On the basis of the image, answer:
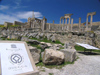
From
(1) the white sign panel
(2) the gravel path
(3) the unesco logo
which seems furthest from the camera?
(2) the gravel path

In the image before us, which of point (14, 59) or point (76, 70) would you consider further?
point (76, 70)

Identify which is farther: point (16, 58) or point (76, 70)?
point (76, 70)

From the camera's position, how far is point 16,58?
2.68 m

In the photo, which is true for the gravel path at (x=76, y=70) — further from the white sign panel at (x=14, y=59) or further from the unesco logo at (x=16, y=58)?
the unesco logo at (x=16, y=58)

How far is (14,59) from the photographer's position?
8.60 ft

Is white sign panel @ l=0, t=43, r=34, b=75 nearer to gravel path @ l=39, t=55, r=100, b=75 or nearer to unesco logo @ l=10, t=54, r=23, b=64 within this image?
unesco logo @ l=10, t=54, r=23, b=64

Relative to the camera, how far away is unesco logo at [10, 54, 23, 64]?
2.58 meters

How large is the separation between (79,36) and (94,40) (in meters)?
2.13

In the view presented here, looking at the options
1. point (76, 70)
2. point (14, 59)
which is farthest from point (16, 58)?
point (76, 70)

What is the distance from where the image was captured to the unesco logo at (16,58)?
258 centimetres

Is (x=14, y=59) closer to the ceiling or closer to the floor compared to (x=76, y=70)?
closer to the ceiling

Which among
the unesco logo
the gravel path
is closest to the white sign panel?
the unesco logo

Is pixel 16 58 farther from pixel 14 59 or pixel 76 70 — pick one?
pixel 76 70

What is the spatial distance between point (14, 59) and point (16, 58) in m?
0.07
